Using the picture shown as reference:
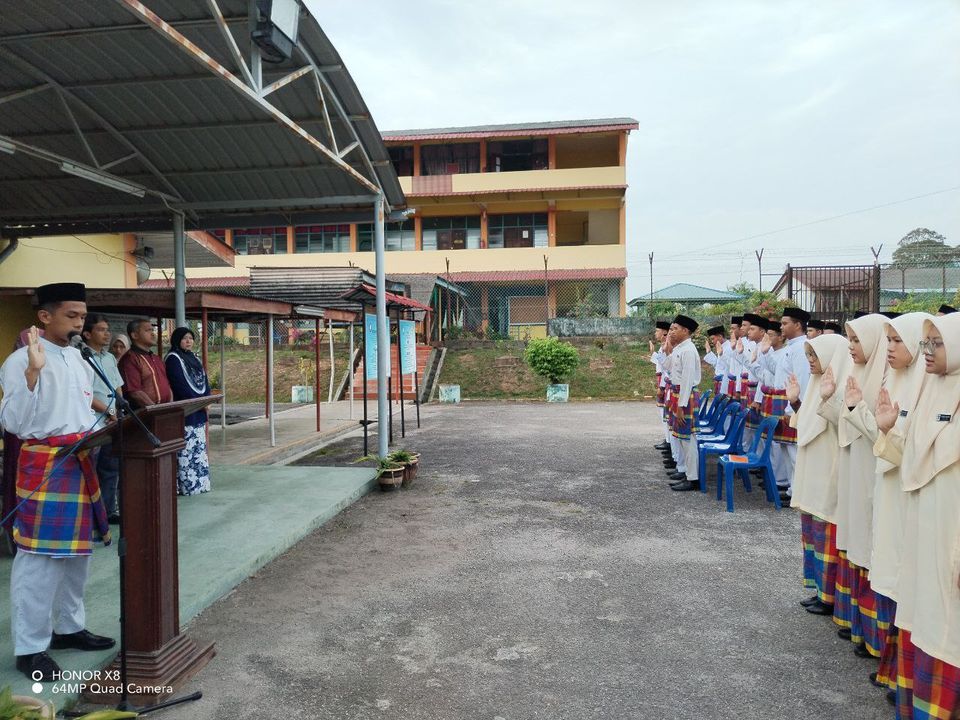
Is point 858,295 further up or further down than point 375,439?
further up

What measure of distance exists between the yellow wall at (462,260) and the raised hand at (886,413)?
2216cm

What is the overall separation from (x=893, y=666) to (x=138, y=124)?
7.65 meters

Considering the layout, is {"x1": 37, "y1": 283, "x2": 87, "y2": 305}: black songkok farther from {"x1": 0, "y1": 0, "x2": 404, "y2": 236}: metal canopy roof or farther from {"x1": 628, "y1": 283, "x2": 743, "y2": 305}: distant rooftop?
{"x1": 628, "y1": 283, "x2": 743, "y2": 305}: distant rooftop

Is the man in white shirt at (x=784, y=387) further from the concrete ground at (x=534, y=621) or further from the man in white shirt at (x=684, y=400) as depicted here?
the man in white shirt at (x=684, y=400)

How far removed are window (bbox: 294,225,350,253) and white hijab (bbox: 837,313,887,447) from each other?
25.1 metres

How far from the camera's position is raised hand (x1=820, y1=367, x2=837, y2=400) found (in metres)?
3.52

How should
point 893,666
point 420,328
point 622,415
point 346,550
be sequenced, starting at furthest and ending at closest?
point 420,328 < point 622,415 < point 346,550 < point 893,666

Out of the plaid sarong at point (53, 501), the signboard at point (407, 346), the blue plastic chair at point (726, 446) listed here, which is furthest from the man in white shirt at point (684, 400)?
the plaid sarong at point (53, 501)

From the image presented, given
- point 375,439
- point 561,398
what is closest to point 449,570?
point 375,439

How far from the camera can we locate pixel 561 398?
17000 millimetres

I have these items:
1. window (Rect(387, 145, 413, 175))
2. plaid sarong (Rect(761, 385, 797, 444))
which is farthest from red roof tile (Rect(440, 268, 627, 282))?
plaid sarong (Rect(761, 385, 797, 444))

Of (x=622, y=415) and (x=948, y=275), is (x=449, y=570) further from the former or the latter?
(x=948, y=275)

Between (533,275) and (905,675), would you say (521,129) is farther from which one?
(905,675)

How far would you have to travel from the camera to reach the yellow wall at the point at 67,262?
1005cm
